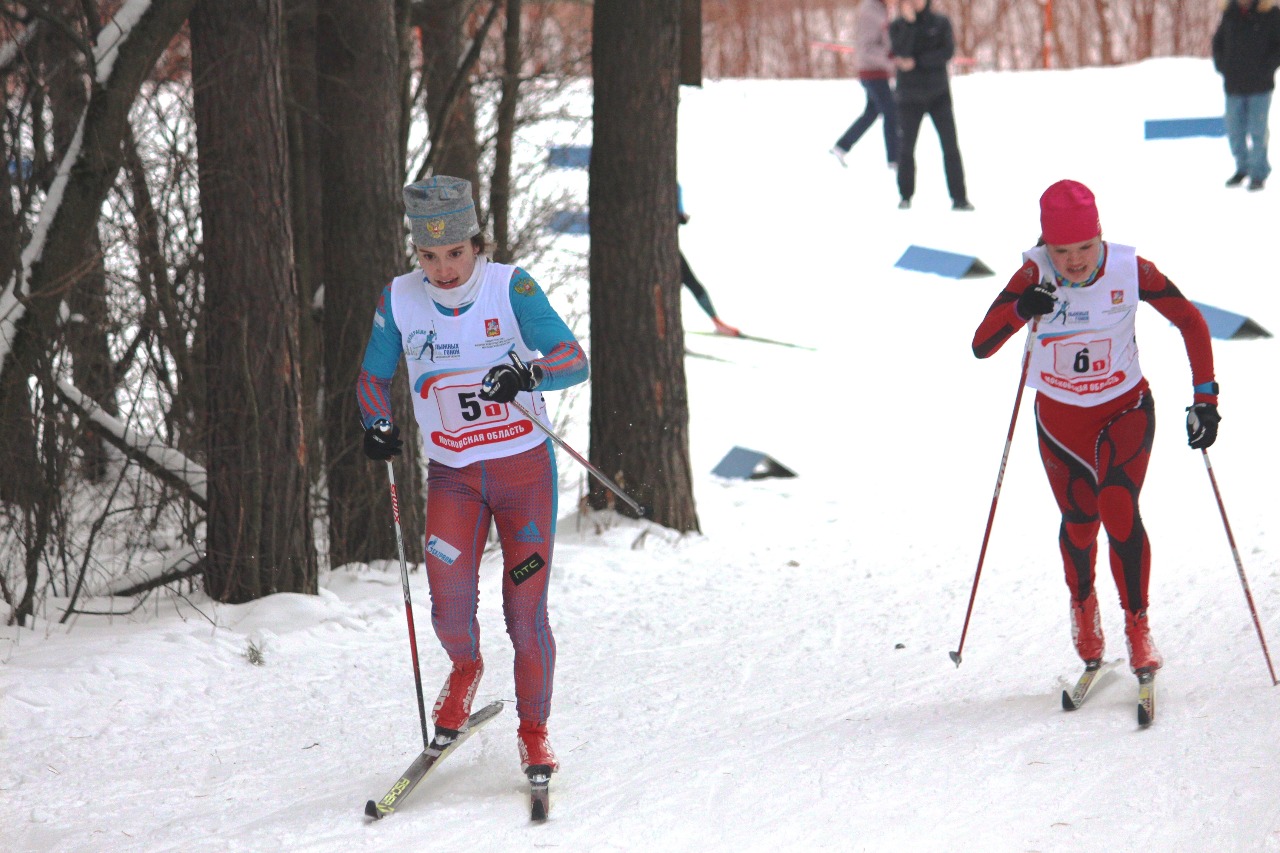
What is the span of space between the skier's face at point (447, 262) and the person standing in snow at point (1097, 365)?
5.69ft

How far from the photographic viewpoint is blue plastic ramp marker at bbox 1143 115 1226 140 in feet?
47.2

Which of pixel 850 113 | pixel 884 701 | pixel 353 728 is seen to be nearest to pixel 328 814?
pixel 353 728

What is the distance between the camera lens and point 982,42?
2186cm

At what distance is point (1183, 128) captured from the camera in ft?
48.0

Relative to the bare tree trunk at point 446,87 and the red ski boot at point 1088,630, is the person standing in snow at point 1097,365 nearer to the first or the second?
the red ski boot at point 1088,630

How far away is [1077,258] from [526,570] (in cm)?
197

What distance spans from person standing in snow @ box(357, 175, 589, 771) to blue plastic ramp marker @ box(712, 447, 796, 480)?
16.9 feet

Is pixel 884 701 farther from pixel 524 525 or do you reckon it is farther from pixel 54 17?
pixel 54 17

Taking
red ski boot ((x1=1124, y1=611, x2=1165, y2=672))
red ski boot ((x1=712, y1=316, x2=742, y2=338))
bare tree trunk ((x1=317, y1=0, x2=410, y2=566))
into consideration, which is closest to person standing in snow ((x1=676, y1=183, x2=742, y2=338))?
red ski boot ((x1=712, y1=316, x2=742, y2=338))

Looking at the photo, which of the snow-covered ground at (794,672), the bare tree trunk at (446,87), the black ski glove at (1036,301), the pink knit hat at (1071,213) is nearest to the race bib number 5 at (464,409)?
the snow-covered ground at (794,672)

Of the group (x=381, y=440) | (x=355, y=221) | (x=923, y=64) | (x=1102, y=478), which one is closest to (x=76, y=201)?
(x=355, y=221)

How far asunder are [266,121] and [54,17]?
36.4 inches

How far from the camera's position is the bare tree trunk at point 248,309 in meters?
5.79

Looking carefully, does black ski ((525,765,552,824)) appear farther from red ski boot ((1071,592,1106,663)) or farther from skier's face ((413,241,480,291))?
red ski boot ((1071,592,1106,663))
